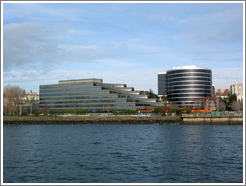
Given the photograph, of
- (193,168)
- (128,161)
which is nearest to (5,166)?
(128,161)

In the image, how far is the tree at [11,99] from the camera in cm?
17938

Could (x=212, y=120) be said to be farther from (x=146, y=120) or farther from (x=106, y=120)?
(x=106, y=120)

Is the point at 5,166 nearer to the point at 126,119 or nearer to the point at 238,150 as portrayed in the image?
the point at 238,150

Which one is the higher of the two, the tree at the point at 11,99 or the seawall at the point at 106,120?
the tree at the point at 11,99

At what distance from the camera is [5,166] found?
34781 mm

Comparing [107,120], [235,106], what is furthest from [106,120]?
[235,106]

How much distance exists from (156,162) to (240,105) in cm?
16923

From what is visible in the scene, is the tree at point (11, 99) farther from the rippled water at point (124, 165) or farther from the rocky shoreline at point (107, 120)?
the rippled water at point (124, 165)

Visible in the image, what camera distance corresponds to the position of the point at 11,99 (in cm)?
18075

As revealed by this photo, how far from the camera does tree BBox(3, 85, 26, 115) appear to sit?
179375 mm

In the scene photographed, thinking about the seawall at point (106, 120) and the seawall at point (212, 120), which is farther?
the seawall at point (106, 120)

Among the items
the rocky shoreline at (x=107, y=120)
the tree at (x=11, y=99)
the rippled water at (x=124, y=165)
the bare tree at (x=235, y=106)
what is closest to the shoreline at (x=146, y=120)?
the rocky shoreline at (x=107, y=120)

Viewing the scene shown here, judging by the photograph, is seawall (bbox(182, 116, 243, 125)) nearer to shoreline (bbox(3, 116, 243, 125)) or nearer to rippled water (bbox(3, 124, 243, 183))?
shoreline (bbox(3, 116, 243, 125))

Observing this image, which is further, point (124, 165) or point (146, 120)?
point (146, 120)
